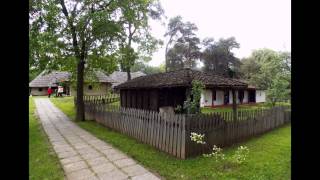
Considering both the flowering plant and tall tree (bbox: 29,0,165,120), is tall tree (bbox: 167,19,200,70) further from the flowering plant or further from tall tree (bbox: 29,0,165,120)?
the flowering plant

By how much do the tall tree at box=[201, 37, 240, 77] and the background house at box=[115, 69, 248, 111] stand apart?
25.8m

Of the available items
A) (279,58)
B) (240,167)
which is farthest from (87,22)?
(279,58)

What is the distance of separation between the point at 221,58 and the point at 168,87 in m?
30.8

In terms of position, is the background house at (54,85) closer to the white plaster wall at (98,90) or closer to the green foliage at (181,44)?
the white plaster wall at (98,90)

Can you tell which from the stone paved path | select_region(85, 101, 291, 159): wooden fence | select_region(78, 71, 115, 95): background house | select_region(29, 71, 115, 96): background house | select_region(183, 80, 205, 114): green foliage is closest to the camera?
the stone paved path

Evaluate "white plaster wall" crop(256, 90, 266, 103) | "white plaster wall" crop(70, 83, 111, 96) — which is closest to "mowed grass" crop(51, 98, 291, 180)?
"white plaster wall" crop(256, 90, 266, 103)

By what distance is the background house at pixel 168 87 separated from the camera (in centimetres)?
1452

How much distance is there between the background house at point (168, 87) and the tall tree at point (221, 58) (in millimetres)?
25805

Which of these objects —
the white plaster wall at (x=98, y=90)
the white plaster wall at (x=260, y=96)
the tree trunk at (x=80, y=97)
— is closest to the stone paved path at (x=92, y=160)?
Answer: the tree trunk at (x=80, y=97)

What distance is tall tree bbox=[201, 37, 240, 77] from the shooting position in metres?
43.2

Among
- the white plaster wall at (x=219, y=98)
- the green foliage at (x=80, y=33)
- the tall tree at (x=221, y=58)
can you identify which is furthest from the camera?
the tall tree at (x=221, y=58)
